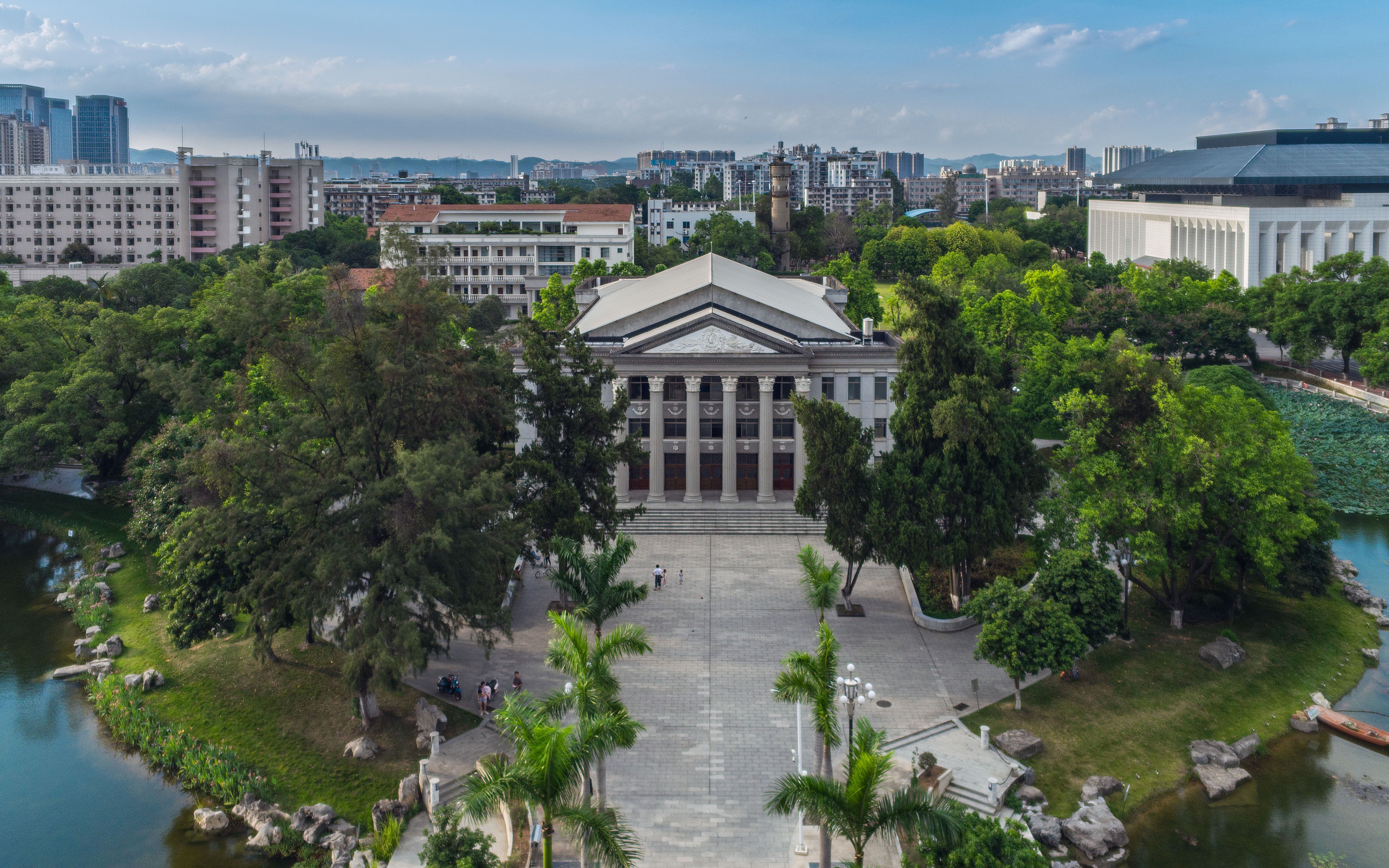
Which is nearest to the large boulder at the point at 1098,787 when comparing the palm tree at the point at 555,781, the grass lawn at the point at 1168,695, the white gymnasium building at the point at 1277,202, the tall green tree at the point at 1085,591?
the grass lawn at the point at 1168,695

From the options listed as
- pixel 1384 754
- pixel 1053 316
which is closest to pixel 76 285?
pixel 1053 316

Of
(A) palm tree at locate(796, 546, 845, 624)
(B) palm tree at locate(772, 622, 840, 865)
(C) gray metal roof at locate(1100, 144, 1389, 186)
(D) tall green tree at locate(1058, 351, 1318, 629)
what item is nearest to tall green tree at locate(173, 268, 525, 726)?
(A) palm tree at locate(796, 546, 845, 624)

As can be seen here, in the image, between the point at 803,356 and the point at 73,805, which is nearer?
the point at 73,805

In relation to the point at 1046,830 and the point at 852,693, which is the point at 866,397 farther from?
the point at 852,693

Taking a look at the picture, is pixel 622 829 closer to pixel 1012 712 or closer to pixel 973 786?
pixel 973 786

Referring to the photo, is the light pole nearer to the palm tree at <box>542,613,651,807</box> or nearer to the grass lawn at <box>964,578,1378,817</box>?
the palm tree at <box>542,613,651,807</box>

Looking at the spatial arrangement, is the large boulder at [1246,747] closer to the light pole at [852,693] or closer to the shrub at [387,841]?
the light pole at [852,693]
